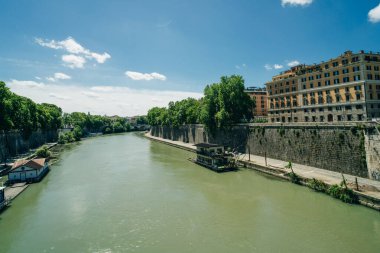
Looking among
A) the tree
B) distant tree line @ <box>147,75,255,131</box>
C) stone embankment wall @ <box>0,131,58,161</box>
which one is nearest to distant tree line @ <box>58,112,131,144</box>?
stone embankment wall @ <box>0,131,58,161</box>

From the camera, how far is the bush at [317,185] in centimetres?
2048

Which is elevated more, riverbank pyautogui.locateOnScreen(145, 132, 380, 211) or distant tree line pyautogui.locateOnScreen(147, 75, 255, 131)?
distant tree line pyautogui.locateOnScreen(147, 75, 255, 131)

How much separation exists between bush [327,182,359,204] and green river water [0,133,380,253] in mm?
517

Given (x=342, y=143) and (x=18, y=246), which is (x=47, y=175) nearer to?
(x=18, y=246)

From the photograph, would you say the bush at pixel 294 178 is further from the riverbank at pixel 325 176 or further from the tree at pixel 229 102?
the tree at pixel 229 102

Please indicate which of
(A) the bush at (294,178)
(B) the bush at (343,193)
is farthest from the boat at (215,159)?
(B) the bush at (343,193)

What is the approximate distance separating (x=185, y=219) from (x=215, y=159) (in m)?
15.4

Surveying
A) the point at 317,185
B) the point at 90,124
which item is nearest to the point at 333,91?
the point at 317,185

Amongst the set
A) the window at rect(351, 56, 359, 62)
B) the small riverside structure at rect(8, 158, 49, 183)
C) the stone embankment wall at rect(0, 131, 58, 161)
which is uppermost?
the window at rect(351, 56, 359, 62)

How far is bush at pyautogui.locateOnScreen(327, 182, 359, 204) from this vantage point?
18.0 metres

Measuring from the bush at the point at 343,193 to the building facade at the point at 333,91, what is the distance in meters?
22.6

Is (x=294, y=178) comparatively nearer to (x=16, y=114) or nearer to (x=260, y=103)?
(x=16, y=114)

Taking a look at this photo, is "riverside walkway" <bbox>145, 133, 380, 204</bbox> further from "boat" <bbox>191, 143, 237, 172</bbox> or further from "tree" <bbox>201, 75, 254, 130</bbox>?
"tree" <bbox>201, 75, 254, 130</bbox>

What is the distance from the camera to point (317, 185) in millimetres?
21031
